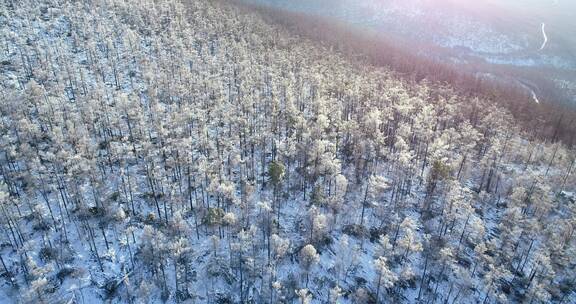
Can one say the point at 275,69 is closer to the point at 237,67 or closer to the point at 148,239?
the point at 237,67

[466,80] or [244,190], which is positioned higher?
[244,190]

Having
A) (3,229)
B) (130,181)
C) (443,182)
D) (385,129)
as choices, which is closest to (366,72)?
(385,129)

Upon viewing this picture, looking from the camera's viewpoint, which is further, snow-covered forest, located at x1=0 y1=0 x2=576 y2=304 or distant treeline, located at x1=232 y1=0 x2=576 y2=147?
distant treeline, located at x1=232 y1=0 x2=576 y2=147

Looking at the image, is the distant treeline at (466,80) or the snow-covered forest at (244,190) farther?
the distant treeline at (466,80)
